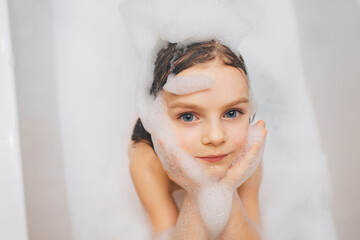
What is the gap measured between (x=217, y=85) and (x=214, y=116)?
0.26ft

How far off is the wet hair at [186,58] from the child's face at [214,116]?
19 mm

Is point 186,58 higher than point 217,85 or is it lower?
higher

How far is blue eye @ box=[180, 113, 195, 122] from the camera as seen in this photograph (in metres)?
1.08

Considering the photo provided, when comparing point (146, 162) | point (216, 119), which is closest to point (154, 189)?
point (146, 162)

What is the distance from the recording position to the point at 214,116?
3.42 ft

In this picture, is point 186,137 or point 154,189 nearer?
point 186,137

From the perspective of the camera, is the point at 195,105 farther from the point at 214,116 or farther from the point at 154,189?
the point at 154,189

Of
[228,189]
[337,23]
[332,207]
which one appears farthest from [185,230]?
[337,23]

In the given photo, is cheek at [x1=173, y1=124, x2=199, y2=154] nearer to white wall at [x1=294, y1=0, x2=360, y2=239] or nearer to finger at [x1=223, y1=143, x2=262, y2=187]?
finger at [x1=223, y1=143, x2=262, y2=187]

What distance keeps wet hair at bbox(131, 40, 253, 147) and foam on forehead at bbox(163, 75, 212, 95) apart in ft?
0.11

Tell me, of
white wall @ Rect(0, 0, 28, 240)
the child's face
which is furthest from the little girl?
white wall @ Rect(0, 0, 28, 240)

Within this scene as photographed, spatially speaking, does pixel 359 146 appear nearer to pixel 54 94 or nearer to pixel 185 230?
pixel 185 230

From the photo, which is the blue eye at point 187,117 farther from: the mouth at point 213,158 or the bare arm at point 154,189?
the bare arm at point 154,189

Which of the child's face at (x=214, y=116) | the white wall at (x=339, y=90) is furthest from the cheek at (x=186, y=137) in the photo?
the white wall at (x=339, y=90)
